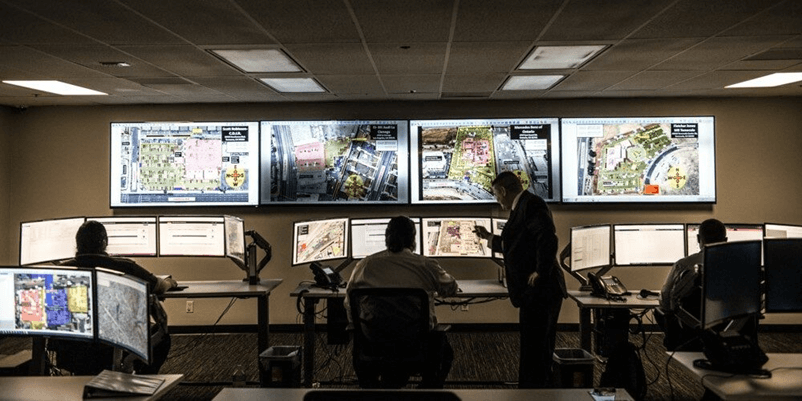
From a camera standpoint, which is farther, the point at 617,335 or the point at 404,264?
the point at 617,335

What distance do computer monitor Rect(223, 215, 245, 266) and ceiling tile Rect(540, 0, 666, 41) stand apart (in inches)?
118

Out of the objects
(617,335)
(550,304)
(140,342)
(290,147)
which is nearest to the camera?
(140,342)

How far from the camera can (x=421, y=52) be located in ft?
13.2

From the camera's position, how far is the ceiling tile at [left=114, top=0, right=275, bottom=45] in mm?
2943

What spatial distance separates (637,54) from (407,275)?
2.17 m

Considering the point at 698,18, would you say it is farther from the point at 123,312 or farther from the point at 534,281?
the point at 123,312

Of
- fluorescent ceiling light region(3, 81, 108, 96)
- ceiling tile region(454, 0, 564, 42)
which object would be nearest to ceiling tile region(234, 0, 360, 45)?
ceiling tile region(454, 0, 564, 42)

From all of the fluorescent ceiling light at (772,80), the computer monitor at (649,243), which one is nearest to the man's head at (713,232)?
the computer monitor at (649,243)

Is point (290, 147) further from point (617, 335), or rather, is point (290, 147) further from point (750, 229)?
point (750, 229)

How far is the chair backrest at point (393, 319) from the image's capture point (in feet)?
10.5

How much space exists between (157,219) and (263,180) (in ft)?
3.92

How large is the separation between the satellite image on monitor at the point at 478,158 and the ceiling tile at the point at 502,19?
2.57 m

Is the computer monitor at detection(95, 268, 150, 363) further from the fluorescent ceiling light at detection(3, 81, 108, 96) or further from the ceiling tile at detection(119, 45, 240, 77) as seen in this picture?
the fluorescent ceiling light at detection(3, 81, 108, 96)

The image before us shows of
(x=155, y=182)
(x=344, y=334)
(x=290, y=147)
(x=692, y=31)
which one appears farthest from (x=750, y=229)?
(x=155, y=182)
